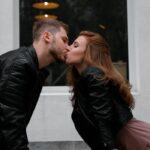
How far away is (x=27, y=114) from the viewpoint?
12.3 ft

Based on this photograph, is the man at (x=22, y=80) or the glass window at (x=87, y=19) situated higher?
the glass window at (x=87, y=19)

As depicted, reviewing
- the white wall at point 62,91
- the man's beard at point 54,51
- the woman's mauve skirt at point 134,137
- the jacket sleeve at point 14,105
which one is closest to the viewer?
the jacket sleeve at point 14,105

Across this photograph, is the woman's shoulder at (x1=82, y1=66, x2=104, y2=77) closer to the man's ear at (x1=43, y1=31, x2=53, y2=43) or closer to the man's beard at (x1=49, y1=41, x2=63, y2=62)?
the man's beard at (x1=49, y1=41, x2=63, y2=62)

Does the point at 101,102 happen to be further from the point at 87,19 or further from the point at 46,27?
the point at 87,19

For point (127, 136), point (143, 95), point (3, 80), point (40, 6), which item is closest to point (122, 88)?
point (127, 136)

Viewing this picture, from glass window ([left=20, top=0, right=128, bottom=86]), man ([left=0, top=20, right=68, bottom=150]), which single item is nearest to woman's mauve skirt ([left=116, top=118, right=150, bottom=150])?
man ([left=0, top=20, right=68, bottom=150])

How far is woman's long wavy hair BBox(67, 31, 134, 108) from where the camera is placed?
447 cm

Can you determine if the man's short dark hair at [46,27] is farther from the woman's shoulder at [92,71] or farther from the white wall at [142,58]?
the white wall at [142,58]

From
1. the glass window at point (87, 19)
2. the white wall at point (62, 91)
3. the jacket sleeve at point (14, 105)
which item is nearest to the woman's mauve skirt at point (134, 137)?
the jacket sleeve at point (14, 105)

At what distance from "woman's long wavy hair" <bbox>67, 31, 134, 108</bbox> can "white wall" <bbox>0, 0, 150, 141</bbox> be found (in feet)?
10.1

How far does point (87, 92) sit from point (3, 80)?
110 centimetres

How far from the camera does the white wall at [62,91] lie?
7699 millimetres

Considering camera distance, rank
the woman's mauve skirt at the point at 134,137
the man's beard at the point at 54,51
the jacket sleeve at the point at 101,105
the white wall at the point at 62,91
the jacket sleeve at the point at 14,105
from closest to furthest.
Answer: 1. the jacket sleeve at the point at 14,105
2. the man's beard at the point at 54,51
3. the jacket sleeve at the point at 101,105
4. the woman's mauve skirt at the point at 134,137
5. the white wall at the point at 62,91

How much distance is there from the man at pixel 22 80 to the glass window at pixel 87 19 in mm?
4006
